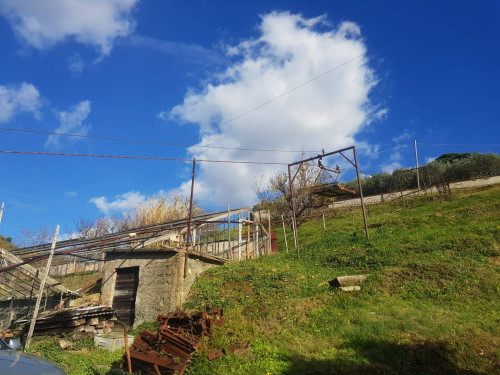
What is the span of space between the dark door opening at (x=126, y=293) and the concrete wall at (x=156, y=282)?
0.24 metres

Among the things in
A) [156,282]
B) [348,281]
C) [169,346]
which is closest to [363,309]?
[348,281]

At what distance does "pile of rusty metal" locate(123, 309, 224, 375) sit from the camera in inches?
306

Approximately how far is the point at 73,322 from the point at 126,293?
2.57 m

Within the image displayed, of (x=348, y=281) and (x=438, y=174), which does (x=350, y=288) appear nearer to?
(x=348, y=281)

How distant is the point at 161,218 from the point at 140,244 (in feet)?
78.7

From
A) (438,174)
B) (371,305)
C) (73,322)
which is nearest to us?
(371,305)

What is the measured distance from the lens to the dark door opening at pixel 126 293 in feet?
46.2

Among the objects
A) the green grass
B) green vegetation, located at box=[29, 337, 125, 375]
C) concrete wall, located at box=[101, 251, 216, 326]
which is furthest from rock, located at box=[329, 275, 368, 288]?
green vegetation, located at box=[29, 337, 125, 375]

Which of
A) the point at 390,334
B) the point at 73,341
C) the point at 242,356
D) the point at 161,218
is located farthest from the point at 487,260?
the point at 161,218

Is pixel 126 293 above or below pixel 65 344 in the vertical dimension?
above

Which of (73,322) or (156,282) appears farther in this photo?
(156,282)

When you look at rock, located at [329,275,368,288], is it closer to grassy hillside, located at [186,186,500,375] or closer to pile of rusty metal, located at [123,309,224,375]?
A: grassy hillside, located at [186,186,500,375]

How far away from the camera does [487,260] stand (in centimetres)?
1216

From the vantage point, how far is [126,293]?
47.8 ft
